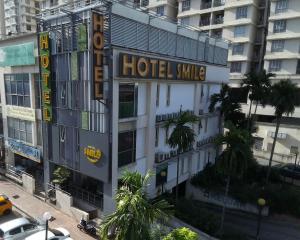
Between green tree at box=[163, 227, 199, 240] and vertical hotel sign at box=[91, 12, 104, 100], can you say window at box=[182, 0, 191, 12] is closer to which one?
vertical hotel sign at box=[91, 12, 104, 100]

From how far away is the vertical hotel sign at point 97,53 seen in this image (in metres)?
18.5

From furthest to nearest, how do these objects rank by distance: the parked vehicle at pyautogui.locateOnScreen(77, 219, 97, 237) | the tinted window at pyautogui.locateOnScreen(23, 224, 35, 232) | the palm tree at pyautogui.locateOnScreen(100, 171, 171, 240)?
the parked vehicle at pyautogui.locateOnScreen(77, 219, 97, 237) → the tinted window at pyautogui.locateOnScreen(23, 224, 35, 232) → the palm tree at pyautogui.locateOnScreen(100, 171, 171, 240)

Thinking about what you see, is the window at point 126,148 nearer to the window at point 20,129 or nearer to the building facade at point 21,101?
the building facade at point 21,101

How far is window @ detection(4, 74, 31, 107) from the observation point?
27.8 m

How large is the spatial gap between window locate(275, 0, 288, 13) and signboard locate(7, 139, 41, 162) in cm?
4867

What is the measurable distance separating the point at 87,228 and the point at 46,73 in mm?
14011

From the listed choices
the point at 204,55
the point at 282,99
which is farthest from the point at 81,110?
the point at 282,99

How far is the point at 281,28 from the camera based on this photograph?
4991 cm

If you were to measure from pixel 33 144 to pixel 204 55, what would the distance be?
72.8 ft

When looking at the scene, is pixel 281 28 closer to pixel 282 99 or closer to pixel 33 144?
pixel 282 99

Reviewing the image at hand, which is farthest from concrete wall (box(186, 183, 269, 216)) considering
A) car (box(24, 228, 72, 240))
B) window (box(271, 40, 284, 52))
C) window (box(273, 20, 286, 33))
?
window (box(273, 20, 286, 33))

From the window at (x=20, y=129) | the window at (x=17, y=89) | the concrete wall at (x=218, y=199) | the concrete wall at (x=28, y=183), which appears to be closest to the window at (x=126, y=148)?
the concrete wall at (x=28, y=183)

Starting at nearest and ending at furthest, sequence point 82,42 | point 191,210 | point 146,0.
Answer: point 82,42 → point 191,210 → point 146,0

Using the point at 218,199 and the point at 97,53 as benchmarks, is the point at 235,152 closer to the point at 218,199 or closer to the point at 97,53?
the point at 218,199
